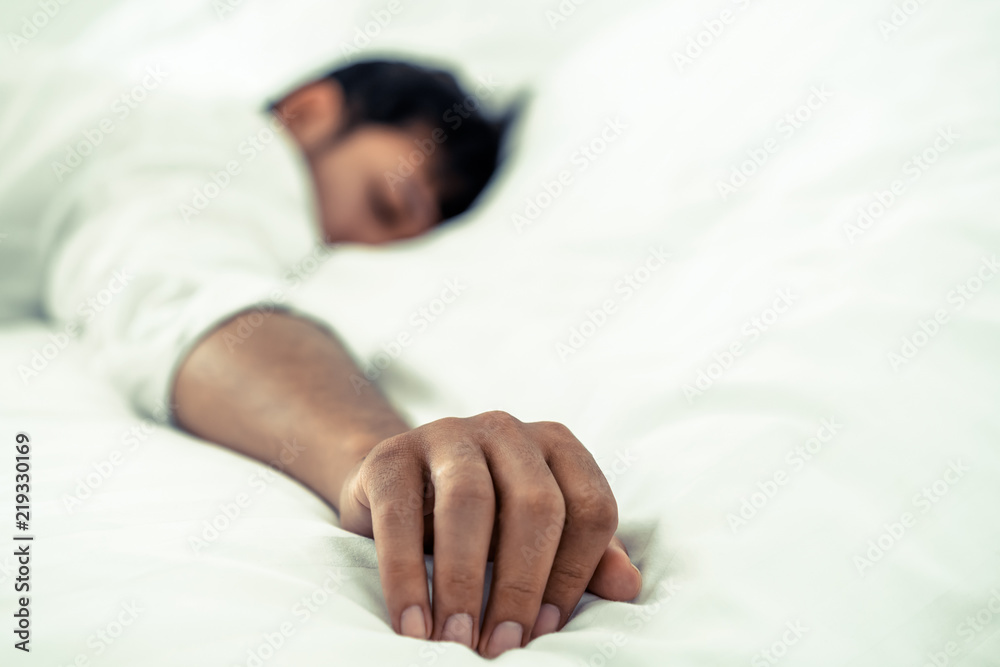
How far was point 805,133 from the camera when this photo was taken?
0.75 meters

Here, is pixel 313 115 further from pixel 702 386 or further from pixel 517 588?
pixel 517 588

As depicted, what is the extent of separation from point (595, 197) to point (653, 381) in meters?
0.39

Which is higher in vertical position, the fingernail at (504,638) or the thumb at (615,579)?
the thumb at (615,579)

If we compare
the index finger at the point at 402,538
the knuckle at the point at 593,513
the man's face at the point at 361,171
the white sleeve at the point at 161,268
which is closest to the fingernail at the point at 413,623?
the index finger at the point at 402,538

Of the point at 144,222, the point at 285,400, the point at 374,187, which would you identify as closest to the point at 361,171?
the point at 374,187

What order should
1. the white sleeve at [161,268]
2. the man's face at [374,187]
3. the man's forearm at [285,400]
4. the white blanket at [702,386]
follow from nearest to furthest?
the white blanket at [702,386], the man's forearm at [285,400], the white sleeve at [161,268], the man's face at [374,187]

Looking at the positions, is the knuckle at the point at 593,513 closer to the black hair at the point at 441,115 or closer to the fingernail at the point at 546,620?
the fingernail at the point at 546,620

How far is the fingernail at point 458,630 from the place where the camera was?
369 mm

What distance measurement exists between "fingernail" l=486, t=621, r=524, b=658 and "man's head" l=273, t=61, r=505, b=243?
34.6 inches

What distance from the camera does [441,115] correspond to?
127 centimetres

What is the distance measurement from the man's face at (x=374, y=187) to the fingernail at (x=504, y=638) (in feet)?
2.88

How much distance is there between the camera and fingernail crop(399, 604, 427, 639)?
365mm

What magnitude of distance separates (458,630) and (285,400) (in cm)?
31

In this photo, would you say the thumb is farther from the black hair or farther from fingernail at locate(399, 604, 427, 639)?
the black hair
